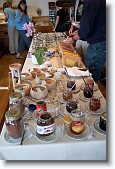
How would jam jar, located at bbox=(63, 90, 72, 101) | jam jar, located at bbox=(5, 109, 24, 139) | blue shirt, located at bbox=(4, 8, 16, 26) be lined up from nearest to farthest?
1. jam jar, located at bbox=(5, 109, 24, 139)
2. jam jar, located at bbox=(63, 90, 72, 101)
3. blue shirt, located at bbox=(4, 8, 16, 26)

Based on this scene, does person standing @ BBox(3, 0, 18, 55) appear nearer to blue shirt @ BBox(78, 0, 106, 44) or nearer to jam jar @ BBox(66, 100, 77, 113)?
blue shirt @ BBox(78, 0, 106, 44)

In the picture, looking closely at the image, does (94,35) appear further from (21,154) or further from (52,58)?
(21,154)

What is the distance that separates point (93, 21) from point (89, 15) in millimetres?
73

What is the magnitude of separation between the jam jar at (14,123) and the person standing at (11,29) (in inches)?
158

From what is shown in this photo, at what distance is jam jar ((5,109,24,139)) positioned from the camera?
3.07ft

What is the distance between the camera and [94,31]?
2.09 m

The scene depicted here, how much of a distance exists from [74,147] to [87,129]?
0.12m

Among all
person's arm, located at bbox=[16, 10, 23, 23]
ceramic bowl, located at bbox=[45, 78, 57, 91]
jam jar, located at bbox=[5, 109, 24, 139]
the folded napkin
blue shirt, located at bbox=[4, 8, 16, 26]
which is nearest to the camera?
jam jar, located at bbox=[5, 109, 24, 139]

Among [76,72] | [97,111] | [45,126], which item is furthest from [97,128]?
[76,72]

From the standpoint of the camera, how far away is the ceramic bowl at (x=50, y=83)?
1.48 metres

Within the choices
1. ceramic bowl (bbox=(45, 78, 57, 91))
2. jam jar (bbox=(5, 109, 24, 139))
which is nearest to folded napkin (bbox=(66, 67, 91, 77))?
ceramic bowl (bbox=(45, 78, 57, 91))

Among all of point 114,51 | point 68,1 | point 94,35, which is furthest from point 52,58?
point 68,1

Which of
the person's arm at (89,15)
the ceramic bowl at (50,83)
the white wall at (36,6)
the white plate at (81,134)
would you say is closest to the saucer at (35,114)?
the white plate at (81,134)

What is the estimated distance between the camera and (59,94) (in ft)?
4.70
